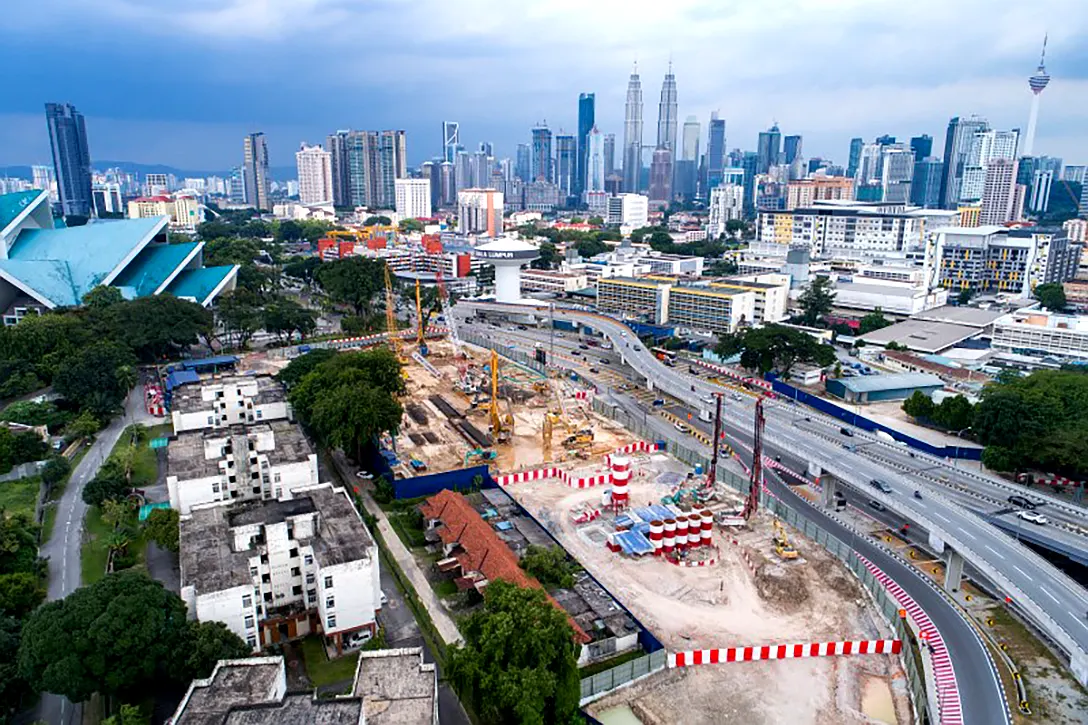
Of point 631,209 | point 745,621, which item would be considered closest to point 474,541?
point 745,621

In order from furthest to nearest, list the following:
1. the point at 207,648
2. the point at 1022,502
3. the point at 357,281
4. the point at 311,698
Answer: the point at 357,281 < the point at 1022,502 < the point at 207,648 < the point at 311,698

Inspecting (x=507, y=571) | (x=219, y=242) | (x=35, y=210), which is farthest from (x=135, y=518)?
(x=219, y=242)

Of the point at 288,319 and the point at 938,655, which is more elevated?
the point at 288,319

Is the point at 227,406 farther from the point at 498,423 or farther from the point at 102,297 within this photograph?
the point at 102,297

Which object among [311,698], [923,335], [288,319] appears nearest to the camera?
[311,698]

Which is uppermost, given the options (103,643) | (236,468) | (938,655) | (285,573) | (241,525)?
(241,525)

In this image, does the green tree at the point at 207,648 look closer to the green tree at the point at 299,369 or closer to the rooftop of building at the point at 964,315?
the green tree at the point at 299,369
